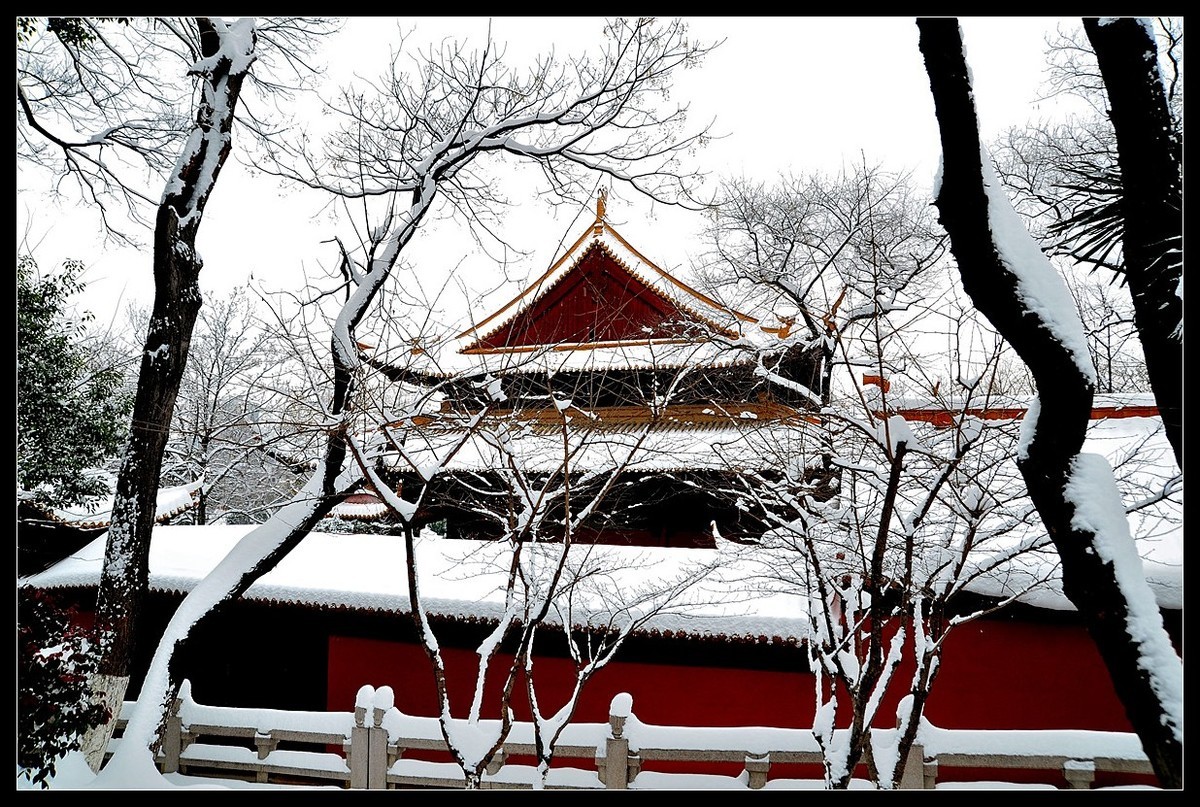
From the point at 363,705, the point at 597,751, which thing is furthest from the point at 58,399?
the point at 597,751

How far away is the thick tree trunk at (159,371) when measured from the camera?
4.37m

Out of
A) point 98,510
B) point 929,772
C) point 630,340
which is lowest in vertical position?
point 929,772

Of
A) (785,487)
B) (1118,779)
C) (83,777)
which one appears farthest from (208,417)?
(1118,779)

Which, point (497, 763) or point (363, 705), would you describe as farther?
point (363, 705)

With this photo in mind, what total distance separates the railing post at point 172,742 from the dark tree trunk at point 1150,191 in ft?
17.9

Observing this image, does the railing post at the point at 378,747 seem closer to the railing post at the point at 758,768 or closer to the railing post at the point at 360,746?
the railing post at the point at 360,746

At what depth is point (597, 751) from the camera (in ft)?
13.1

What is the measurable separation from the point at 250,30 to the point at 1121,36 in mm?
5054

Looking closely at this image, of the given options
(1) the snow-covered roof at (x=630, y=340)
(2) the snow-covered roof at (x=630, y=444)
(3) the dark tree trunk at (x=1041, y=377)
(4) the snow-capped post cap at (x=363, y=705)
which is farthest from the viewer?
(1) the snow-covered roof at (x=630, y=340)

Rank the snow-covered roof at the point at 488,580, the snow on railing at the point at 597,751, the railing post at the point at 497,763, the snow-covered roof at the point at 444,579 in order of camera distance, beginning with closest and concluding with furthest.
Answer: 1. the snow on railing at the point at 597,751
2. the railing post at the point at 497,763
3. the snow-covered roof at the point at 488,580
4. the snow-covered roof at the point at 444,579

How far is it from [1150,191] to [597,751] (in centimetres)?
364

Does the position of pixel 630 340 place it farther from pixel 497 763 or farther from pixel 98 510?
pixel 98 510

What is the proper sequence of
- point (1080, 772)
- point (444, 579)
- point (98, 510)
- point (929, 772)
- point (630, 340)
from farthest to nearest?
1. point (630, 340)
2. point (98, 510)
3. point (444, 579)
4. point (929, 772)
5. point (1080, 772)

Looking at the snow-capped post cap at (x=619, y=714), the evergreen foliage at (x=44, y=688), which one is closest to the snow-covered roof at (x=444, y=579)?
the snow-capped post cap at (x=619, y=714)
